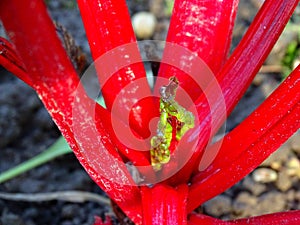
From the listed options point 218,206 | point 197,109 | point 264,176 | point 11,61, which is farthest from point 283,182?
point 11,61

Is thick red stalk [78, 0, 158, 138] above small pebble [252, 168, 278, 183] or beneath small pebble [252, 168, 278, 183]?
above

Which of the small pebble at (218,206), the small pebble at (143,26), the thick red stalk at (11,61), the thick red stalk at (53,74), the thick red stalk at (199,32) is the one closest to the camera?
the thick red stalk at (53,74)

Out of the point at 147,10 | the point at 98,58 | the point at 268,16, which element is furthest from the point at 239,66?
the point at 147,10

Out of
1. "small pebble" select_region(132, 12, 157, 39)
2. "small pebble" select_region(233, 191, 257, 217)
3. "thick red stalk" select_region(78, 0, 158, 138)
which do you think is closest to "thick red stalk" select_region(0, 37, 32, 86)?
"thick red stalk" select_region(78, 0, 158, 138)

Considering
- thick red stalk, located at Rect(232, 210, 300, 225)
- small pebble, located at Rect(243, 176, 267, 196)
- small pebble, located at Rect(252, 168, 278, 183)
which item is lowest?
thick red stalk, located at Rect(232, 210, 300, 225)

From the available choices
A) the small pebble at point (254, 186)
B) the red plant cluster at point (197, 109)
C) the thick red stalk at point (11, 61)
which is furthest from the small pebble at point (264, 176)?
the thick red stalk at point (11, 61)

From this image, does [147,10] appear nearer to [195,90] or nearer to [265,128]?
[195,90]

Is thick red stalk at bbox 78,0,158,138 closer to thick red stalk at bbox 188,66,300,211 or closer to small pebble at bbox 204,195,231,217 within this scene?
thick red stalk at bbox 188,66,300,211

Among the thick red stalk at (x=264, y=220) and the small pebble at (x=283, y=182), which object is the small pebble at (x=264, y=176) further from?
the thick red stalk at (x=264, y=220)
